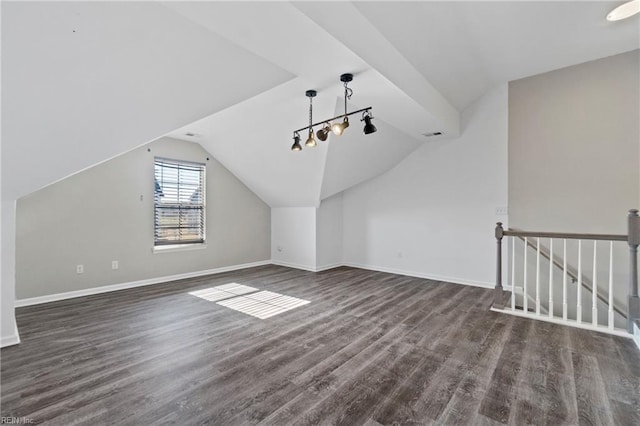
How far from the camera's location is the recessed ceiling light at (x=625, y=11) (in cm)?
249

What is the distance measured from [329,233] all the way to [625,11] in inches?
196

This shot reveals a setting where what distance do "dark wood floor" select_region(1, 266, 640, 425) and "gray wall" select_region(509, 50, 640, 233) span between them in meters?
1.76

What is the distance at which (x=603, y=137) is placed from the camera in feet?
12.2

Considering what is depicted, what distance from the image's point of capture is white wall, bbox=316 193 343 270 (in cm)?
591

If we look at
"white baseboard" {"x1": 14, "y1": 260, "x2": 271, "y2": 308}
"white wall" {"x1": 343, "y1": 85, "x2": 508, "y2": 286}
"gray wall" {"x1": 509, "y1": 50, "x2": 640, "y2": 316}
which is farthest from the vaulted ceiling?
"white baseboard" {"x1": 14, "y1": 260, "x2": 271, "y2": 308}

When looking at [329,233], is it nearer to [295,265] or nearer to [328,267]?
[328,267]

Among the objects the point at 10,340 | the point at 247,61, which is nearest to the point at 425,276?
the point at 247,61

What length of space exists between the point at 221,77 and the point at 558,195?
182 inches

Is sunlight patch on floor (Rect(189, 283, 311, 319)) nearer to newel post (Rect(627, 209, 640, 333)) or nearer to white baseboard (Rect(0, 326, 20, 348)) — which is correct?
white baseboard (Rect(0, 326, 20, 348))

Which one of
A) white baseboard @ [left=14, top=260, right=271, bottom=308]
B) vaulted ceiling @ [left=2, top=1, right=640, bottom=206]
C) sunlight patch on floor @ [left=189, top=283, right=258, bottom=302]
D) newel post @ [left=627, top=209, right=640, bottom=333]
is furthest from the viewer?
sunlight patch on floor @ [left=189, top=283, right=258, bottom=302]

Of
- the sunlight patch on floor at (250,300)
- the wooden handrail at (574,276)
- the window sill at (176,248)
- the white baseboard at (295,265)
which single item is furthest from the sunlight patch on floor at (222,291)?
the wooden handrail at (574,276)

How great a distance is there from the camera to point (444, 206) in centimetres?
502

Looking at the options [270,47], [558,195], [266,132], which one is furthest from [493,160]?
[270,47]

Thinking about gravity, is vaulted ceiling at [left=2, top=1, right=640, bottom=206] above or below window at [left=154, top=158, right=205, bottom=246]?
above
